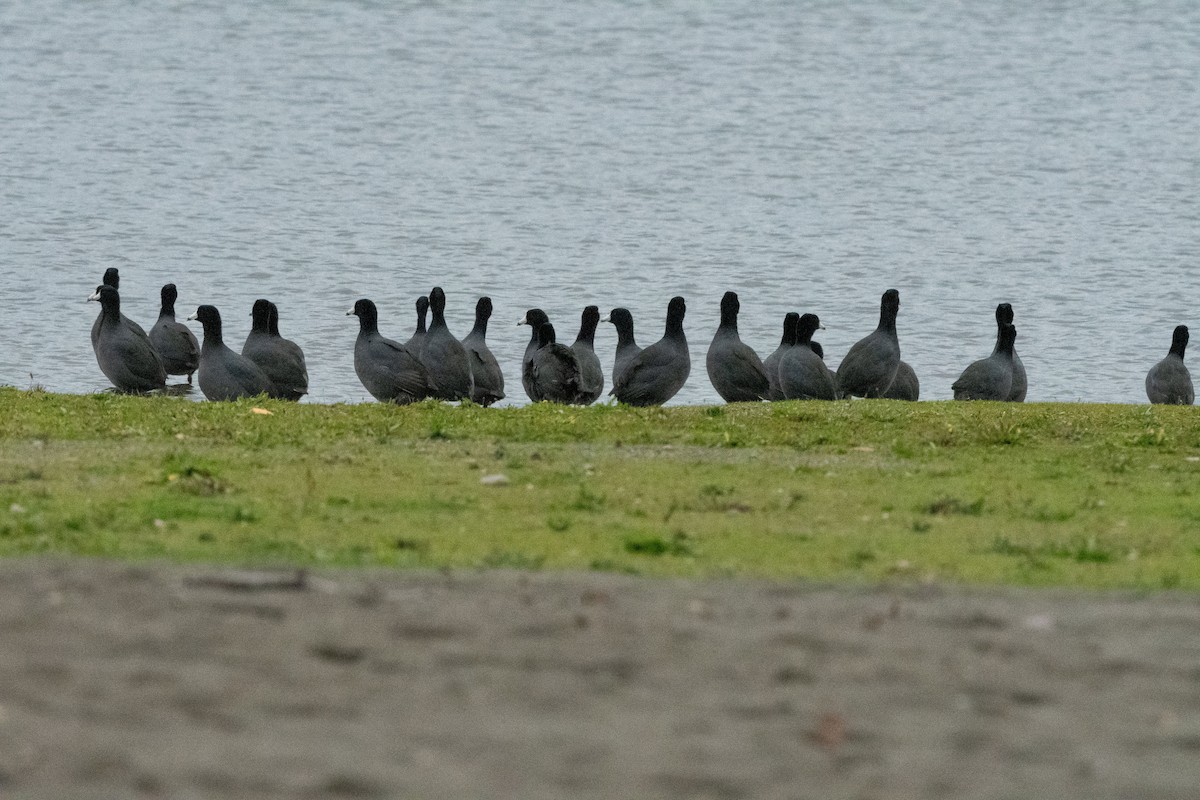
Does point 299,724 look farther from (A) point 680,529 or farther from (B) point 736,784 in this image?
(A) point 680,529

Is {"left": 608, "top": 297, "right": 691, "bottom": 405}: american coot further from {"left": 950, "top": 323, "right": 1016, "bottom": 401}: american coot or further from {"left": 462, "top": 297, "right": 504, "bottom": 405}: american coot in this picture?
{"left": 950, "top": 323, "right": 1016, "bottom": 401}: american coot

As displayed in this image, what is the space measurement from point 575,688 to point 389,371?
12.9 metres

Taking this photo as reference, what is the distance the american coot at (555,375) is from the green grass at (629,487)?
3.75 meters

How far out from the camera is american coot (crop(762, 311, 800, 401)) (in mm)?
22094

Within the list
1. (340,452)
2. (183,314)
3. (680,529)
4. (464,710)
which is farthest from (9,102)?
(464,710)

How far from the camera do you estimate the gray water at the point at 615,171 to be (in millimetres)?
33312

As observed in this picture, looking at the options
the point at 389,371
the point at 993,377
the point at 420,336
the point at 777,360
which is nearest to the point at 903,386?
the point at 993,377

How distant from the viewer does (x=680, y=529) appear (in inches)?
468

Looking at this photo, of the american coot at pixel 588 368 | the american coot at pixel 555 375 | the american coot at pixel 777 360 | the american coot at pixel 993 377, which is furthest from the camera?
the american coot at pixel 993 377

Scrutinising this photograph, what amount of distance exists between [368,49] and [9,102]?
11799 mm

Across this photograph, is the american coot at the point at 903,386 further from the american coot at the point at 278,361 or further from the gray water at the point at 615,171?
the american coot at the point at 278,361

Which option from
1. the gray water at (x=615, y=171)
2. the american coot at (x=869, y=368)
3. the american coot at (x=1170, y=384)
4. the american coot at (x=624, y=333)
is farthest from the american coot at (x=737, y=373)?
the american coot at (x=1170, y=384)

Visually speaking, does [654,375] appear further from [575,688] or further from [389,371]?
[575,688]

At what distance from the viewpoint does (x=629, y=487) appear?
1361cm
